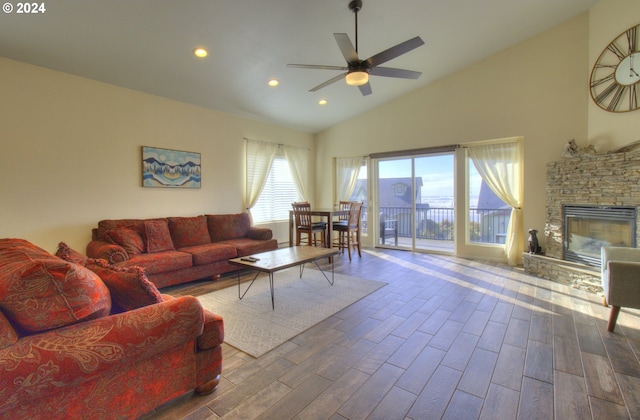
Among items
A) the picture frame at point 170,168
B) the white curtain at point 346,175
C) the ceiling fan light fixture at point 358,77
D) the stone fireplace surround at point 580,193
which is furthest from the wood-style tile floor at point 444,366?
the white curtain at point 346,175

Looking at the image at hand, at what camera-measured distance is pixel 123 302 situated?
169 centimetres

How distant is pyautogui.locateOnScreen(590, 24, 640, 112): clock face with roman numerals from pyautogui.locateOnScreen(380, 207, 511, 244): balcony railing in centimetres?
197

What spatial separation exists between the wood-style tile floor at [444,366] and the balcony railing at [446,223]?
1.87 metres

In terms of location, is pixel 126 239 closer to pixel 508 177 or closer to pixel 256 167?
pixel 256 167

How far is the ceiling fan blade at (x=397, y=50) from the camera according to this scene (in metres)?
2.62

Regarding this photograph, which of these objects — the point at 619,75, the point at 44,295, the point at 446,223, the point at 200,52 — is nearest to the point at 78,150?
the point at 200,52

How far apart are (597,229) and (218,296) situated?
4932mm

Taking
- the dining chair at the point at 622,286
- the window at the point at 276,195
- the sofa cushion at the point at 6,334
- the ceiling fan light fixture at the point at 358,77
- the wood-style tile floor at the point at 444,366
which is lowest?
the wood-style tile floor at the point at 444,366

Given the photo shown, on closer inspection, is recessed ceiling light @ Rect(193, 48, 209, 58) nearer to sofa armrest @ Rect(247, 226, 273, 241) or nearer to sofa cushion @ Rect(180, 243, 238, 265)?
sofa cushion @ Rect(180, 243, 238, 265)

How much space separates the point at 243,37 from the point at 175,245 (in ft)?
9.77

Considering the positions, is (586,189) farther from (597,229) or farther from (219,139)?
(219,139)

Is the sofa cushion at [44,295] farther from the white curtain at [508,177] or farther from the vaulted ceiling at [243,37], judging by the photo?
the white curtain at [508,177]

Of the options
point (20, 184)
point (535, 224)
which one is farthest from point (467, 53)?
point (20, 184)

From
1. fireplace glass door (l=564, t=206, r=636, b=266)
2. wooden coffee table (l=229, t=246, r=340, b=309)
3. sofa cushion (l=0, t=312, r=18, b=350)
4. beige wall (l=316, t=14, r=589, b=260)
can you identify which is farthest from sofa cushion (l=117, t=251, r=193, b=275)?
fireplace glass door (l=564, t=206, r=636, b=266)
